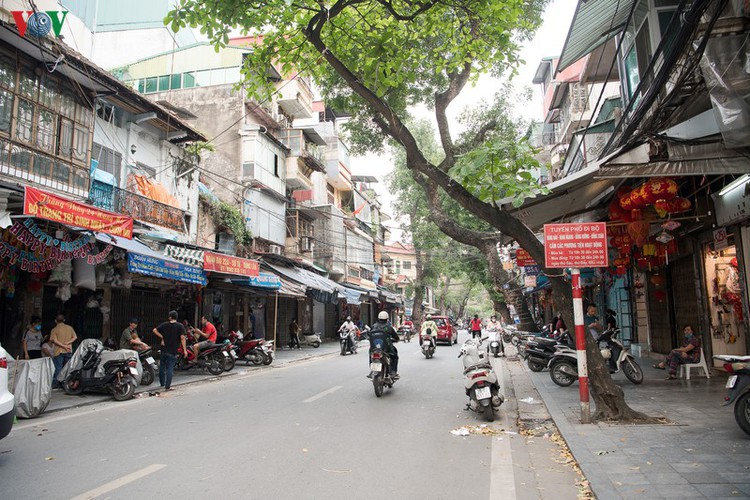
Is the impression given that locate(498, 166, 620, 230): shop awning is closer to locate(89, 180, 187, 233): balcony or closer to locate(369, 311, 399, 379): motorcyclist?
locate(369, 311, 399, 379): motorcyclist

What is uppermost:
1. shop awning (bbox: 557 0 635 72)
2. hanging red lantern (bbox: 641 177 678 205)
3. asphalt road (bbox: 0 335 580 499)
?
shop awning (bbox: 557 0 635 72)

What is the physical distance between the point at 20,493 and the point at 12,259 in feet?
20.3

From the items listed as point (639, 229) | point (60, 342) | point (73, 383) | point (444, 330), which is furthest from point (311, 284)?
point (639, 229)

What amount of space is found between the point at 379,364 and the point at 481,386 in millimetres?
2440

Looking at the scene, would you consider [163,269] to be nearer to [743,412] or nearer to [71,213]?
[71,213]

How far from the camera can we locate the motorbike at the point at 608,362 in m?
9.88

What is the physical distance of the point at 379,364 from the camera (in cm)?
937

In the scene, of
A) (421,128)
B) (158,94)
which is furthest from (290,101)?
(421,128)

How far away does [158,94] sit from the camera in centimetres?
2364

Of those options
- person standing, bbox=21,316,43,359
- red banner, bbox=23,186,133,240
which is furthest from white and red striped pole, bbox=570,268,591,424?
person standing, bbox=21,316,43,359

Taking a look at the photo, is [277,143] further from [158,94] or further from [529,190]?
[529,190]

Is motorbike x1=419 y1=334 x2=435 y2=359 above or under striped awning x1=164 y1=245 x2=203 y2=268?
under

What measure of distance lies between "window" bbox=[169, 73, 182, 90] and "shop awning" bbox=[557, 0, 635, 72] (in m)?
18.7

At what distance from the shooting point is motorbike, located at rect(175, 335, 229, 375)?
44.2 feet
